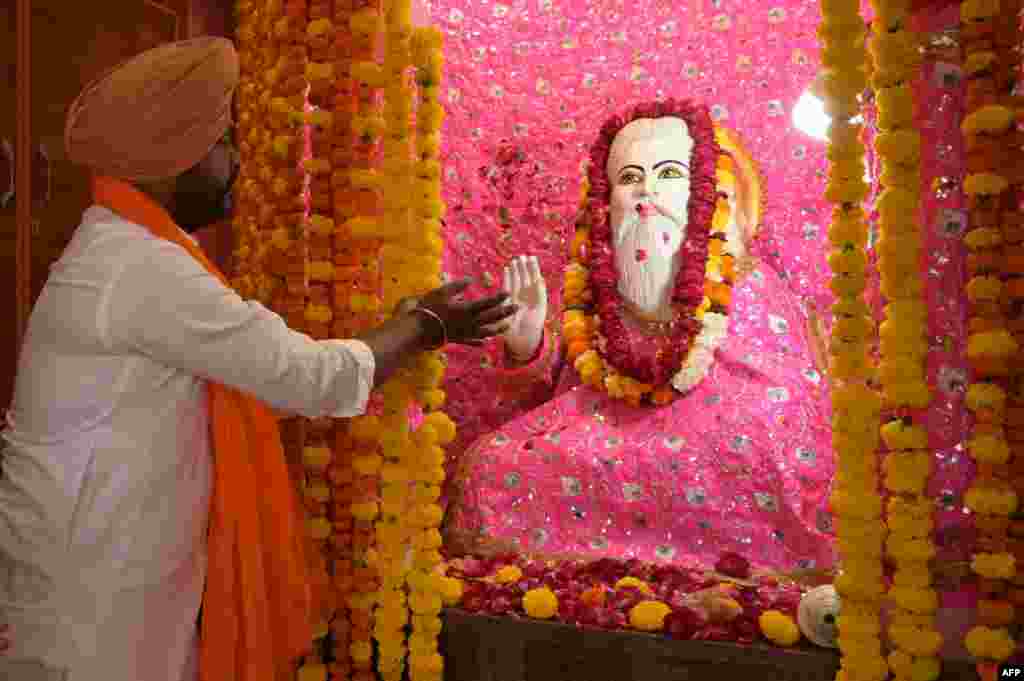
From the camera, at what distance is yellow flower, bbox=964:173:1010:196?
1731 mm

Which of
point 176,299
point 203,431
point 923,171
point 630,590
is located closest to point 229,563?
point 203,431

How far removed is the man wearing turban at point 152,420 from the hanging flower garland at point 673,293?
1235 millimetres

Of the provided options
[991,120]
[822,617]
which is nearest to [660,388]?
[822,617]

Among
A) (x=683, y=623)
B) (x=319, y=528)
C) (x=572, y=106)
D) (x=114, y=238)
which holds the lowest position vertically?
(x=683, y=623)

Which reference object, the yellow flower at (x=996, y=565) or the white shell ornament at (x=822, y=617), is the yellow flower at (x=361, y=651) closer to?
the white shell ornament at (x=822, y=617)

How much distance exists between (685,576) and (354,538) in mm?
831

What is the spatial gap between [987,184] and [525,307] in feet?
5.16

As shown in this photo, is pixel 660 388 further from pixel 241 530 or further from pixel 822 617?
pixel 241 530

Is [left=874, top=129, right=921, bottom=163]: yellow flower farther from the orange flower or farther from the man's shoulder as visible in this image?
the man's shoulder

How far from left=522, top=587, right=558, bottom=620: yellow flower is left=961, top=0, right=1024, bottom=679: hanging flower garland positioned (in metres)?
0.89

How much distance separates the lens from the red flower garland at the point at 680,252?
2.90 meters

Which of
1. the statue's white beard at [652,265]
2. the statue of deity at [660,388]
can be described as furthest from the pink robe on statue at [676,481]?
the statue's white beard at [652,265]

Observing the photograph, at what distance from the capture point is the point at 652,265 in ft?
9.94

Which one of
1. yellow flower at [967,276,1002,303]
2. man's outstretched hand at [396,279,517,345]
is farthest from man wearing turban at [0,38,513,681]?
yellow flower at [967,276,1002,303]
